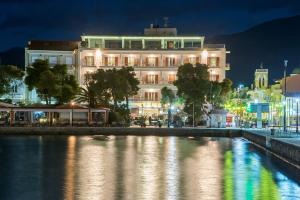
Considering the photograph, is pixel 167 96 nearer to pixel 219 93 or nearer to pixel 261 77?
pixel 219 93

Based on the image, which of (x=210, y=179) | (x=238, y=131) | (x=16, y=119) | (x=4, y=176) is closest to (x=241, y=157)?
(x=210, y=179)

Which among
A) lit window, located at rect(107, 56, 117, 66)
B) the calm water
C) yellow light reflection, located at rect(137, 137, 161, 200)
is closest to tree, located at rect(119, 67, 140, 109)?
lit window, located at rect(107, 56, 117, 66)

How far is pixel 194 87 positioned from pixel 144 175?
5929 centimetres

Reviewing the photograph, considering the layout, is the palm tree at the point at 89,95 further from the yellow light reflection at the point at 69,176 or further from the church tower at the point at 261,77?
the church tower at the point at 261,77

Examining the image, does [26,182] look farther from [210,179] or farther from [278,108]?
[278,108]

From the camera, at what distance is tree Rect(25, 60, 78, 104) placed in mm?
89625

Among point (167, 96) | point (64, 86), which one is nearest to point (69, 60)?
point (167, 96)

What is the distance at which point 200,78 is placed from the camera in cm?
9156

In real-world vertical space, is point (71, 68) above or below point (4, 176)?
above

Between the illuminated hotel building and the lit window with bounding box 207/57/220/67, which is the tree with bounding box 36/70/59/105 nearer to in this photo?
the illuminated hotel building

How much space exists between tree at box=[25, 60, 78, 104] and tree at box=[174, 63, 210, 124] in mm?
15214

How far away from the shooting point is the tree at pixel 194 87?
297 feet

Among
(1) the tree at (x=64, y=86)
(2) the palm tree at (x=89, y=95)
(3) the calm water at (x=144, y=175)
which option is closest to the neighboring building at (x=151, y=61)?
(2) the palm tree at (x=89, y=95)

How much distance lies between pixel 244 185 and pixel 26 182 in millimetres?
9687
